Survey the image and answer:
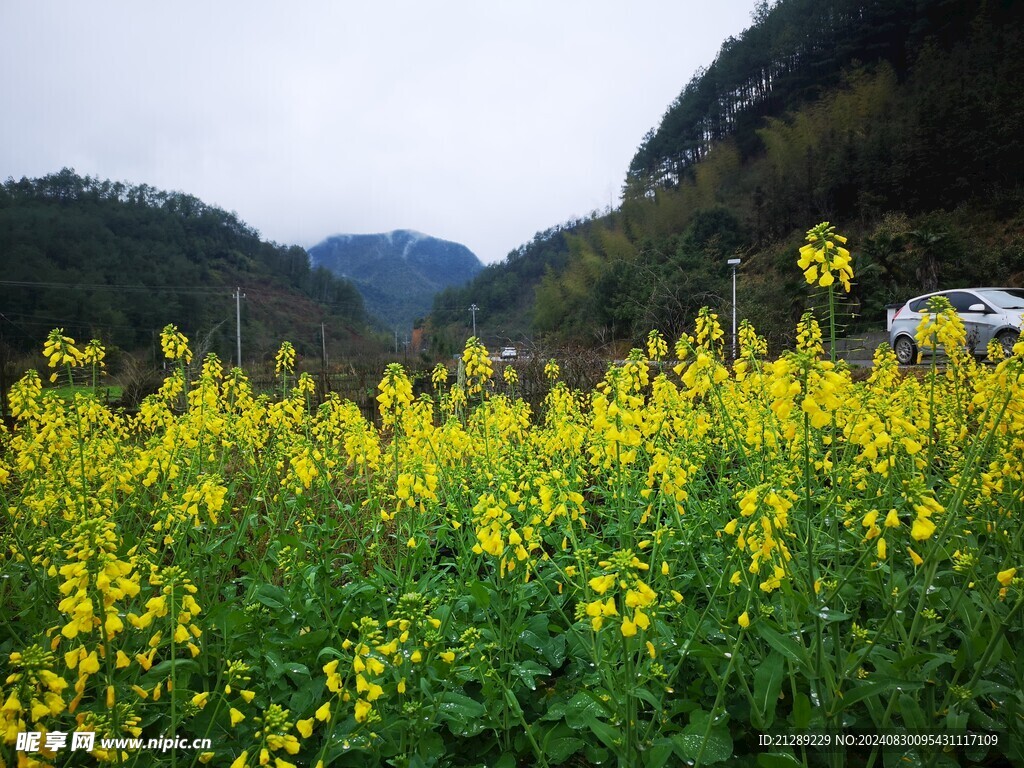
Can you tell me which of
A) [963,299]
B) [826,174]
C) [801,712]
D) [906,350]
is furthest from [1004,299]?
[826,174]

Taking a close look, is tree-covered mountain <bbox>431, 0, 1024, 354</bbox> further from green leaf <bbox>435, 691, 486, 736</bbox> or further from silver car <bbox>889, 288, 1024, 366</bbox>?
green leaf <bbox>435, 691, 486, 736</bbox>

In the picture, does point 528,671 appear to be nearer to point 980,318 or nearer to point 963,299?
point 980,318

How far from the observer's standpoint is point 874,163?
35.9 meters

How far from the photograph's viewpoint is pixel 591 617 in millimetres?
1885

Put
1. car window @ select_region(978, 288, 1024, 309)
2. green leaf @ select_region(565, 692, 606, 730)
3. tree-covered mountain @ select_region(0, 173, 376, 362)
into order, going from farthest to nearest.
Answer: tree-covered mountain @ select_region(0, 173, 376, 362)
car window @ select_region(978, 288, 1024, 309)
green leaf @ select_region(565, 692, 606, 730)

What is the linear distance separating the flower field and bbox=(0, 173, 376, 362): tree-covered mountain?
30.3 meters

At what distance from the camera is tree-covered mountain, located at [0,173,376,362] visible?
39125 millimetres

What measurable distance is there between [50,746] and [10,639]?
165cm

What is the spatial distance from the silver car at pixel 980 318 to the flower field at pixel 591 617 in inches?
338

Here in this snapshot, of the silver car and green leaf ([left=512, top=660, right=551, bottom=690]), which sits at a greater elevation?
the silver car

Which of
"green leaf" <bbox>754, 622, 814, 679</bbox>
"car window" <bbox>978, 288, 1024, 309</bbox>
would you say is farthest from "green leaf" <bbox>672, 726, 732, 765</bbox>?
"car window" <bbox>978, 288, 1024, 309</bbox>

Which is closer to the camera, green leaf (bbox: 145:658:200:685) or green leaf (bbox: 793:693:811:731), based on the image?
green leaf (bbox: 793:693:811:731)

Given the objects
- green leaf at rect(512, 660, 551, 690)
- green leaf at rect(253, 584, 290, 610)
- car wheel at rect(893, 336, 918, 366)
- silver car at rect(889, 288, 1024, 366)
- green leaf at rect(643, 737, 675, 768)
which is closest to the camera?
green leaf at rect(643, 737, 675, 768)

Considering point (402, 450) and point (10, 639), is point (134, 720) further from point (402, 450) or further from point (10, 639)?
point (402, 450)
